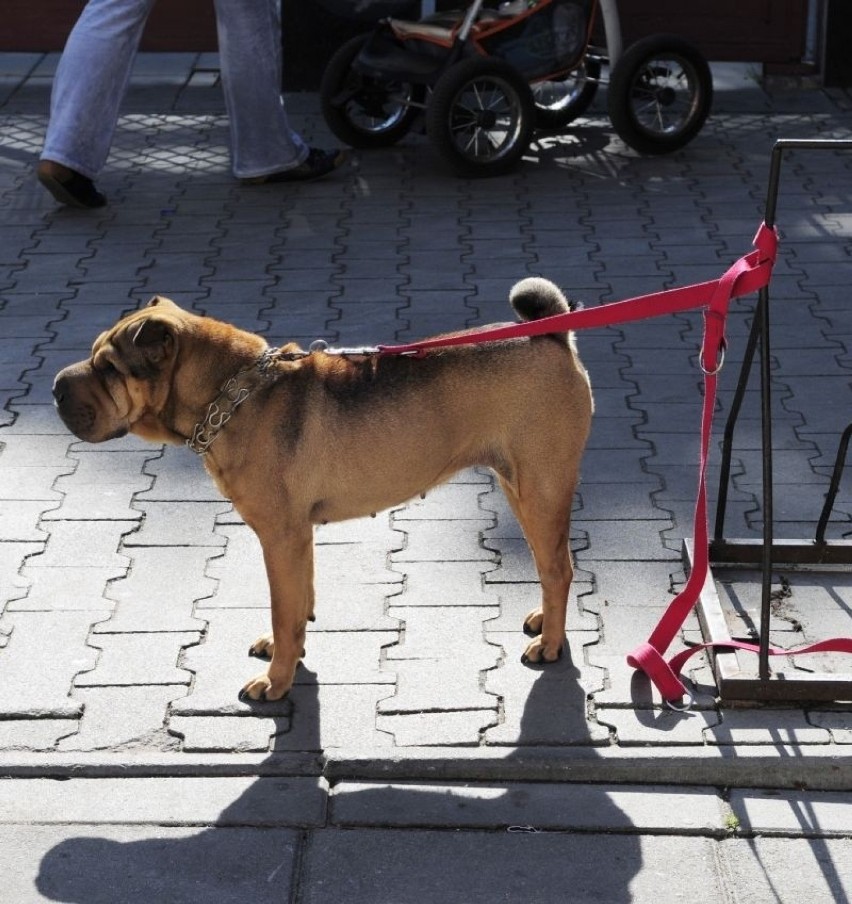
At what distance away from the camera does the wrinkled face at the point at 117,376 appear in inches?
157

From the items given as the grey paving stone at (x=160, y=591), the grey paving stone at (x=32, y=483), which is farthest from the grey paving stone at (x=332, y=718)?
the grey paving stone at (x=32, y=483)

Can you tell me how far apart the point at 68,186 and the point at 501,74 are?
9.22 ft

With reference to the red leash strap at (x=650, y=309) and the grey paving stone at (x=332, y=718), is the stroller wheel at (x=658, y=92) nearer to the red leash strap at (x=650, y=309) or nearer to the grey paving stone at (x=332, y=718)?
the red leash strap at (x=650, y=309)

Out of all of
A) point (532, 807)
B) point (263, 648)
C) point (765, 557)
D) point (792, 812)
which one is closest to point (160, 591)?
point (263, 648)

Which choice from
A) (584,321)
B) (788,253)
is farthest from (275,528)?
(788,253)

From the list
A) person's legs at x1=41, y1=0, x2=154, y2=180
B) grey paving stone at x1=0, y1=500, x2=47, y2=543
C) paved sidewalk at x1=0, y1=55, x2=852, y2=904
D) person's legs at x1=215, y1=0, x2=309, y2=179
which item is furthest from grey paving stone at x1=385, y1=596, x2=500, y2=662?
person's legs at x1=215, y1=0, x2=309, y2=179

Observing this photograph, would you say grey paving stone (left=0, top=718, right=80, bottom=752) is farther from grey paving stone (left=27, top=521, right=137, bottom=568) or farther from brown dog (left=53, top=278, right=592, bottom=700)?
grey paving stone (left=27, top=521, right=137, bottom=568)

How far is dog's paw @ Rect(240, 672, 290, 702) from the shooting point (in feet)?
14.1

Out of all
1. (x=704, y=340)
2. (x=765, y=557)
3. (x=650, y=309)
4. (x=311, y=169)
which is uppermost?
(x=650, y=309)

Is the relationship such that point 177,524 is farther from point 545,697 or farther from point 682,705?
point 682,705

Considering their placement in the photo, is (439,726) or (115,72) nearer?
(439,726)

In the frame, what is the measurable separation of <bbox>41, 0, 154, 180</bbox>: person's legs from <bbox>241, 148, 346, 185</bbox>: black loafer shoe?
1216 mm

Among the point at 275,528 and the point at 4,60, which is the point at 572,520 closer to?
the point at 275,528

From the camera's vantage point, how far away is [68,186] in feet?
29.3
